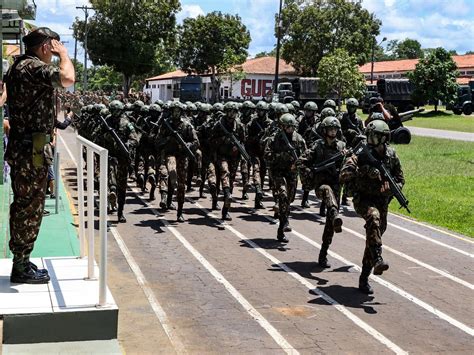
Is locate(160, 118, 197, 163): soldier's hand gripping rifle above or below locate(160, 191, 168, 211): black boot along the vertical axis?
above

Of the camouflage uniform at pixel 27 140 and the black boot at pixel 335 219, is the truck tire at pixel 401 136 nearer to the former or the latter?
the black boot at pixel 335 219

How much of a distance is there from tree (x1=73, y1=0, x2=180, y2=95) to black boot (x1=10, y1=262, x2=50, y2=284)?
45638 mm

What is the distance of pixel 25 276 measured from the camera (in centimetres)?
612

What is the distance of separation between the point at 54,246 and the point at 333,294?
371 centimetres

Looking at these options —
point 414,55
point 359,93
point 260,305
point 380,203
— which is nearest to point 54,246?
point 260,305

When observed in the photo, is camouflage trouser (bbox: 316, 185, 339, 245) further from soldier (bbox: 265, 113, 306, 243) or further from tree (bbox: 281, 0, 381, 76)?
tree (bbox: 281, 0, 381, 76)

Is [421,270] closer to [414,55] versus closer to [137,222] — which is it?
[137,222]

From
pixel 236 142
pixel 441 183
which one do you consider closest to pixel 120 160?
pixel 236 142

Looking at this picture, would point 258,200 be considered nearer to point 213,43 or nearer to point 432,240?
point 432,240

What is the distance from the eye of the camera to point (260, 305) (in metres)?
7.45

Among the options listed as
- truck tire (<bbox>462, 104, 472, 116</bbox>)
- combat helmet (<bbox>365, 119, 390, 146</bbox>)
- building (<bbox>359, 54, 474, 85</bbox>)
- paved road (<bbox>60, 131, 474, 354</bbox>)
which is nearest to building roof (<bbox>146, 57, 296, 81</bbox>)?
building (<bbox>359, 54, 474, 85</bbox>)

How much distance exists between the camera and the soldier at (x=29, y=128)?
578cm

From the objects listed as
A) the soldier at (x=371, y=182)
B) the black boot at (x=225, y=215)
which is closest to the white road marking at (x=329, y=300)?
the soldier at (x=371, y=182)

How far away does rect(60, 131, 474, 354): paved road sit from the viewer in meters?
6.38
